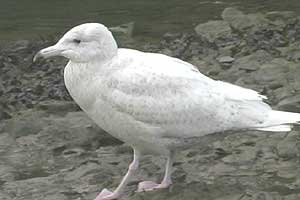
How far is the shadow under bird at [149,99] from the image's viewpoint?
274 inches

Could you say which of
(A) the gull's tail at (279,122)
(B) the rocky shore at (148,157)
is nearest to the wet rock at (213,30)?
(B) the rocky shore at (148,157)

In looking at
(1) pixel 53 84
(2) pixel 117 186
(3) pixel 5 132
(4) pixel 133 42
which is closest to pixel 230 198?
(2) pixel 117 186

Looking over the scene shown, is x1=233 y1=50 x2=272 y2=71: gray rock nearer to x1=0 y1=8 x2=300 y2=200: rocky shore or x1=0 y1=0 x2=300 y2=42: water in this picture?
x1=0 y1=8 x2=300 y2=200: rocky shore

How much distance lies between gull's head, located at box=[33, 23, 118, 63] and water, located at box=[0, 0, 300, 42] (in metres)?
6.95

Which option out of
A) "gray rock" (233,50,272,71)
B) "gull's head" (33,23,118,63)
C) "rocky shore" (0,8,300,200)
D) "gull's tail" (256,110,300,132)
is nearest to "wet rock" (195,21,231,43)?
"rocky shore" (0,8,300,200)

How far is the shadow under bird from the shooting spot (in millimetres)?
6969

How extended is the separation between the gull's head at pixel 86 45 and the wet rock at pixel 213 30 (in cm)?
602

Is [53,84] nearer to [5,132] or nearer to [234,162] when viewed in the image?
[5,132]

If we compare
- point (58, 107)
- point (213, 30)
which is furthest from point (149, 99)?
point (213, 30)

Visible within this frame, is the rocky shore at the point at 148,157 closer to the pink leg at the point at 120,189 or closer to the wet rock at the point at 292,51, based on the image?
the wet rock at the point at 292,51

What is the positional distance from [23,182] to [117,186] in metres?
0.86

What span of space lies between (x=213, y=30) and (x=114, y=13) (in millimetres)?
2628

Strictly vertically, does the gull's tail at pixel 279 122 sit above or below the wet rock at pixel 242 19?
above

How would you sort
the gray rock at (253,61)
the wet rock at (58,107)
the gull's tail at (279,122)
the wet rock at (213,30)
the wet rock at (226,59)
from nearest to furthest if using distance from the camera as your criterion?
the gull's tail at (279,122), the wet rock at (58,107), the gray rock at (253,61), the wet rock at (226,59), the wet rock at (213,30)
